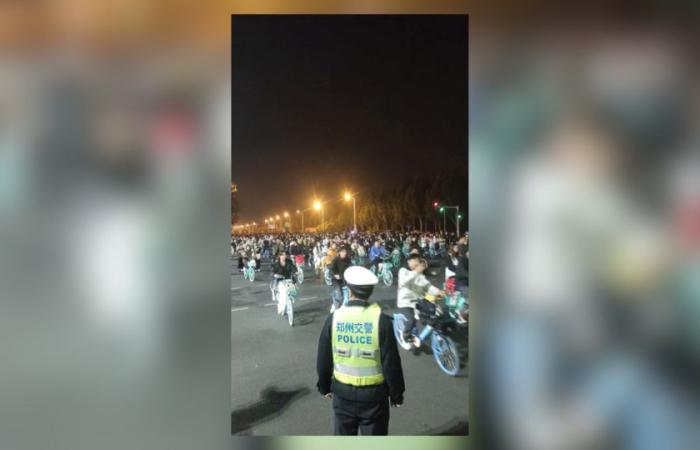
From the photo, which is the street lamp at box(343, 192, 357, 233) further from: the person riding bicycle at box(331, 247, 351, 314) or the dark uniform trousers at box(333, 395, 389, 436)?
the dark uniform trousers at box(333, 395, 389, 436)

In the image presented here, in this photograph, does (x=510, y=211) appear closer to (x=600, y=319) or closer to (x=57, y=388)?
(x=600, y=319)

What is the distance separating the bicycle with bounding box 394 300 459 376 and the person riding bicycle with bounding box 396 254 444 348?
1.0 inches

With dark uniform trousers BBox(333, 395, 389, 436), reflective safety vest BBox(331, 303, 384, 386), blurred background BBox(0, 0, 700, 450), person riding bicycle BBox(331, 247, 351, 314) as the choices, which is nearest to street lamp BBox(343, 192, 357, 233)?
person riding bicycle BBox(331, 247, 351, 314)

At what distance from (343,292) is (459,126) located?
3.91 ft

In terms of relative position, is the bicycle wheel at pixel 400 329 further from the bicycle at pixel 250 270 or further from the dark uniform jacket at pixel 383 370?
the bicycle at pixel 250 270

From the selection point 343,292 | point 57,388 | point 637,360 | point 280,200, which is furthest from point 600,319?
point 57,388

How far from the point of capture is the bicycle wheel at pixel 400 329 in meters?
3.20

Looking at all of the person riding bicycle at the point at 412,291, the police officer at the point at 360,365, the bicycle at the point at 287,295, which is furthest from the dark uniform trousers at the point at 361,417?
the bicycle at the point at 287,295

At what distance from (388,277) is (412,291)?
163 mm

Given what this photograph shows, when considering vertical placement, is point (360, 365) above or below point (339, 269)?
below

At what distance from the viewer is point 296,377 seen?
3.25 meters

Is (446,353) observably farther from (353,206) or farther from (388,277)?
(353,206)

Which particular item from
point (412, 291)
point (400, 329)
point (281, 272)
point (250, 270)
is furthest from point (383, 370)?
point (250, 270)

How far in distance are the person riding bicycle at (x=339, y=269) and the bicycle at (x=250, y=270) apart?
1.54 feet
